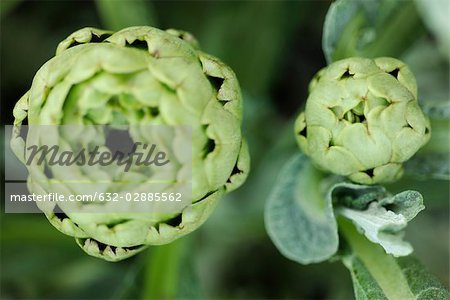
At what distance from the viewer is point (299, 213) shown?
1177 millimetres

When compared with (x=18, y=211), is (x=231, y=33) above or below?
above

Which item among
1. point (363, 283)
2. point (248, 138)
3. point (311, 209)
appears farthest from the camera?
point (248, 138)

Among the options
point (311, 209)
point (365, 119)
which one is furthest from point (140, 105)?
point (311, 209)

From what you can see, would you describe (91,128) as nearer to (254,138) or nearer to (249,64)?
(254,138)

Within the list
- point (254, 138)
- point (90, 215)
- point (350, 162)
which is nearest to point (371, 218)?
point (350, 162)

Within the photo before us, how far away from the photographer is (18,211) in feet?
4.52

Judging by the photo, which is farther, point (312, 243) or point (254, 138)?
point (254, 138)

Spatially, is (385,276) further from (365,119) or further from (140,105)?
(140,105)

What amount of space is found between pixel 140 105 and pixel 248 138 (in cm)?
58

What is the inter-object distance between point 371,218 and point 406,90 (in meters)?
0.16

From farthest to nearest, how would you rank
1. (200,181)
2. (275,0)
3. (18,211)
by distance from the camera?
(275,0) → (18,211) → (200,181)

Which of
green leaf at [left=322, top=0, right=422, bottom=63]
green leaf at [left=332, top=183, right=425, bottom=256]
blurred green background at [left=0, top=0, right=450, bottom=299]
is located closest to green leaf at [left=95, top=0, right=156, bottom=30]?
blurred green background at [left=0, top=0, right=450, bottom=299]

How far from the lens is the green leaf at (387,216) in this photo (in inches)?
37.9

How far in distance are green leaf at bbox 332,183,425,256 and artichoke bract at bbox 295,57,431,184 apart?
31 millimetres
